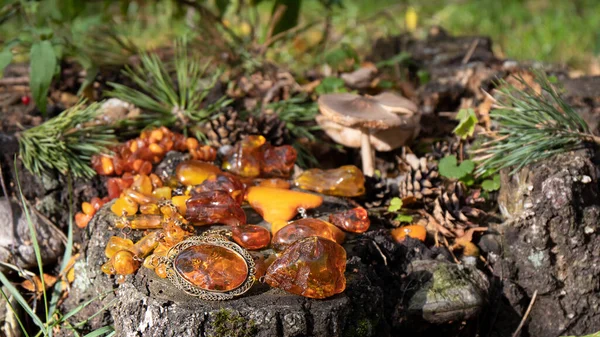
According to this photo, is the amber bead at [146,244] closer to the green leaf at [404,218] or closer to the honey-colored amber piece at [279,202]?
the honey-colored amber piece at [279,202]

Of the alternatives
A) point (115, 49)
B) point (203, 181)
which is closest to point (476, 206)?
point (203, 181)

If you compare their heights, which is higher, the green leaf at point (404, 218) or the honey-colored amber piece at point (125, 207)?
the honey-colored amber piece at point (125, 207)

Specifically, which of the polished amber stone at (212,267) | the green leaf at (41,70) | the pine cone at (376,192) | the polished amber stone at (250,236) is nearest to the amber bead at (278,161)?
the pine cone at (376,192)

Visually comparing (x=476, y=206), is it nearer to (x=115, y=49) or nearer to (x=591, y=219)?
(x=591, y=219)

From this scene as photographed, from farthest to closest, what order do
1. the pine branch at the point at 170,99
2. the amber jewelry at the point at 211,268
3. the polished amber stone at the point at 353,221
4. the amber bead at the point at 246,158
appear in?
1. the pine branch at the point at 170,99
2. the amber bead at the point at 246,158
3. the polished amber stone at the point at 353,221
4. the amber jewelry at the point at 211,268

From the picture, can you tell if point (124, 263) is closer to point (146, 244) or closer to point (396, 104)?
point (146, 244)
